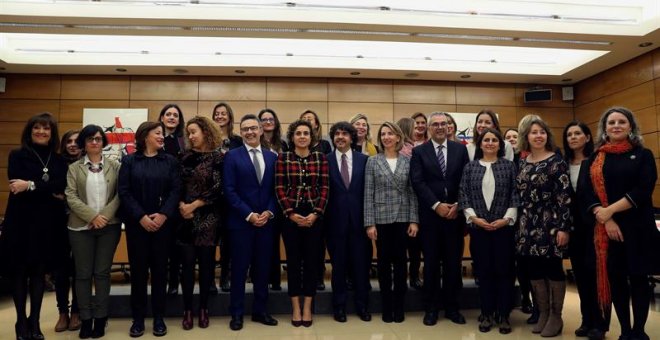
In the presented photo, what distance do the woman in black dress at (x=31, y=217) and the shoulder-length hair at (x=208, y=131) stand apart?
38.4 inches

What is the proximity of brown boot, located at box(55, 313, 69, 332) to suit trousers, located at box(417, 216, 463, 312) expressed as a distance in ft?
9.12

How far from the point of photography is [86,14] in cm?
499

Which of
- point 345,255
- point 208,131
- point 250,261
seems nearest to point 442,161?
point 345,255

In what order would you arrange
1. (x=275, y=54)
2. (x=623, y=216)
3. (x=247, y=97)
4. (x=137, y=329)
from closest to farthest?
(x=623, y=216)
(x=137, y=329)
(x=275, y=54)
(x=247, y=97)

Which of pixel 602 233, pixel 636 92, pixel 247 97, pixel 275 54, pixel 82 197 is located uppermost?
pixel 275 54

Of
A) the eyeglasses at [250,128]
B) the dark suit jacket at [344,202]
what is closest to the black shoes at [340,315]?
the dark suit jacket at [344,202]

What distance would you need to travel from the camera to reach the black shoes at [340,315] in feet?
10.5

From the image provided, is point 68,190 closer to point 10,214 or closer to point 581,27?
point 10,214

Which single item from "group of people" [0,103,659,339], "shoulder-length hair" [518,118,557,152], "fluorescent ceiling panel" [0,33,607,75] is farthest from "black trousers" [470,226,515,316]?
"fluorescent ceiling panel" [0,33,607,75]

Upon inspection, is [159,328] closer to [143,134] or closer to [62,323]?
[62,323]

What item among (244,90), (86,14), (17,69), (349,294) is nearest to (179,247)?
(349,294)

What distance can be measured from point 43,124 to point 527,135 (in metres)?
3.53

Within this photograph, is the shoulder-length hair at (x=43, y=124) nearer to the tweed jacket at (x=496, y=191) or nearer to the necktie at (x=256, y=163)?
the necktie at (x=256, y=163)

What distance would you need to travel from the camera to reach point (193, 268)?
2986 millimetres
